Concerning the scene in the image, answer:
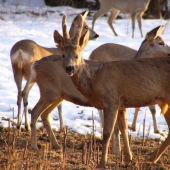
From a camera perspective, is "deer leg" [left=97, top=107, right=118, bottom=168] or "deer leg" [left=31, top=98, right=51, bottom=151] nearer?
"deer leg" [left=97, top=107, right=118, bottom=168]

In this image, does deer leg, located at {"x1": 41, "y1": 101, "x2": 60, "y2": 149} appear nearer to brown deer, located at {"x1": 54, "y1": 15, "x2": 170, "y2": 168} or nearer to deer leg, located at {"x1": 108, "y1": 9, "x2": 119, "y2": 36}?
brown deer, located at {"x1": 54, "y1": 15, "x2": 170, "y2": 168}

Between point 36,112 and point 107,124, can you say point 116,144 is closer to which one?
point 107,124

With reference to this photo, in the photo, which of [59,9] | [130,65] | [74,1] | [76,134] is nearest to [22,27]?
[59,9]

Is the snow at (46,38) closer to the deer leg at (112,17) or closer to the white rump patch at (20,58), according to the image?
the deer leg at (112,17)

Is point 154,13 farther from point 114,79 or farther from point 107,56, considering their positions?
point 114,79

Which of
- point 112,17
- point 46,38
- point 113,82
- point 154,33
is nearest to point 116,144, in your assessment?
point 113,82

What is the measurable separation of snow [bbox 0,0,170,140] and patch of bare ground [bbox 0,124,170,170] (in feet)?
2.75

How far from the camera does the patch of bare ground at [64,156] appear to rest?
509 cm

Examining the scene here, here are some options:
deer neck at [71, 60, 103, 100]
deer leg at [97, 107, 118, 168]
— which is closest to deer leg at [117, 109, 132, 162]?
deer leg at [97, 107, 118, 168]

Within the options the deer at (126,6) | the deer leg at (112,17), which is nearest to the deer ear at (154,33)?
the deer leg at (112,17)

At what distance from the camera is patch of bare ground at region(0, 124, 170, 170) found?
5090 millimetres

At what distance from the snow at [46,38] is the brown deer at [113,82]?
7.96 feet

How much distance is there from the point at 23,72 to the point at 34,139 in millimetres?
2233

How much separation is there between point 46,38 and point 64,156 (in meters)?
10.8
